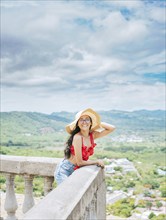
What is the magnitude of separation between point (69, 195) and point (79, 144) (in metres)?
1.48

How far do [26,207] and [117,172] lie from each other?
7431cm

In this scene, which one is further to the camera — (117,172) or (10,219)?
(117,172)

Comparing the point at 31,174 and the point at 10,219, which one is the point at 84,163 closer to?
the point at 31,174

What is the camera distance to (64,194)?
85.1 inches

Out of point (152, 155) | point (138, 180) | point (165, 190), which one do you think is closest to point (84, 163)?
point (165, 190)

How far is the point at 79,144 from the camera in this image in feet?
11.9

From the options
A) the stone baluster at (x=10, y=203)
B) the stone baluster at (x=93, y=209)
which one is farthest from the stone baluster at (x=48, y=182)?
the stone baluster at (x=93, y=209)

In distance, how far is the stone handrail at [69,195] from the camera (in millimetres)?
1816

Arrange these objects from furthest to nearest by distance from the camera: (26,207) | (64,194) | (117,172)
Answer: (117,172) < (26,207) < (64,194)

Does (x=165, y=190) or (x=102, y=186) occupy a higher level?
(x=102, y=186)

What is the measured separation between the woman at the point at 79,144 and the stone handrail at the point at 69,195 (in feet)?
0.79

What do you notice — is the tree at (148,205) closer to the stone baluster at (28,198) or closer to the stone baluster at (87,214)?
the stone baluster at (28,198)

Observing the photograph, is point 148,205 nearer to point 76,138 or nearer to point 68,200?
point 76,138

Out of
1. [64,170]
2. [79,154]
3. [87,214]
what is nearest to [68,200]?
[87,214]
